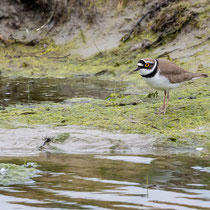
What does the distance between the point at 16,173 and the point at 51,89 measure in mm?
7084

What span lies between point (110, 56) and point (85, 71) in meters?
0.87

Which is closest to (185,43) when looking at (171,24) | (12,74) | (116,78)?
(171,24)

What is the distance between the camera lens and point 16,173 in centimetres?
525

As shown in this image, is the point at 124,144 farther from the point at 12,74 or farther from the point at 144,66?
the point at 12,74

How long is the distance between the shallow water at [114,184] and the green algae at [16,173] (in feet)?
0.34

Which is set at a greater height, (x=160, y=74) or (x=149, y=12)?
(x=149, y=12)

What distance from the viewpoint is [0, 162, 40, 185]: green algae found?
200 inches

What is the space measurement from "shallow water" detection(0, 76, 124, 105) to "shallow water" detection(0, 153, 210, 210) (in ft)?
16.0

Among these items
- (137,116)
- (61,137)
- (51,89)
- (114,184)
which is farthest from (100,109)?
(114,184)

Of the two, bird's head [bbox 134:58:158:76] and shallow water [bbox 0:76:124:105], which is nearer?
bird's head [bbox 134:58:158:76]

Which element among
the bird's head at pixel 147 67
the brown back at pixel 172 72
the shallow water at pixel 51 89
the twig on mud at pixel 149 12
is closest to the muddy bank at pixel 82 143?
the bird's head at pixel 147 67

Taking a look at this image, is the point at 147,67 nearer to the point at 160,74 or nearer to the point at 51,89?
the point at 160,74

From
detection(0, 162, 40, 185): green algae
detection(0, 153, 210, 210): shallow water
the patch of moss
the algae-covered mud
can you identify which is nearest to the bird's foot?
the algae-covered mud

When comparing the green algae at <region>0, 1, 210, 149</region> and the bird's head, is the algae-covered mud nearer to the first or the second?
the green algae at <region>0, 1, 210, 149</region>
